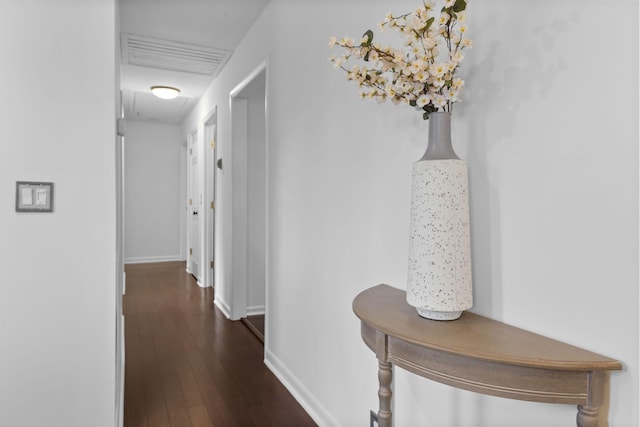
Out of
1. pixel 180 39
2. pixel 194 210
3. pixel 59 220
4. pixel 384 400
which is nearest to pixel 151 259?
pixel 194 210

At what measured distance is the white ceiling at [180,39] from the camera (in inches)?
107

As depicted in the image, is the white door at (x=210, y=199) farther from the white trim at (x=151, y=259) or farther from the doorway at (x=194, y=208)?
the white trim at (x=151, y=259)

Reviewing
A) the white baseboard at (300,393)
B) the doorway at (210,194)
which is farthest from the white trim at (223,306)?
the white baseboard at (300,393)

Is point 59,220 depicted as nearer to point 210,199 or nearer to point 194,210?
point 210,199

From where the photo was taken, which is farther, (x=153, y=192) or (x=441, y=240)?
(x=153, y=192)

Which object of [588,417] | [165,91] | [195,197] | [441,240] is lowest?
[588,417]

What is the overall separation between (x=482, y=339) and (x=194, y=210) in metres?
5.50

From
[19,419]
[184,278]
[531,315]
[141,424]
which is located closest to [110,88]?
[19,419]

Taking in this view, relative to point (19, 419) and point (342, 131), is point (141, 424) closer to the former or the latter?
point (19, 419)

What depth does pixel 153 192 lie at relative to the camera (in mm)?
7195

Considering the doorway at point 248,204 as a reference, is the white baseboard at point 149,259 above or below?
below

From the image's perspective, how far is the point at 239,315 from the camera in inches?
151

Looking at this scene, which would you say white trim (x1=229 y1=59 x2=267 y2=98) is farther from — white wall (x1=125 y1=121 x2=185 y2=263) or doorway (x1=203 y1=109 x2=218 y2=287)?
white wall (x1=125 y1=121 x2=185 y2=263)

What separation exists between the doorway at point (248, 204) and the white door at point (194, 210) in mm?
1924
